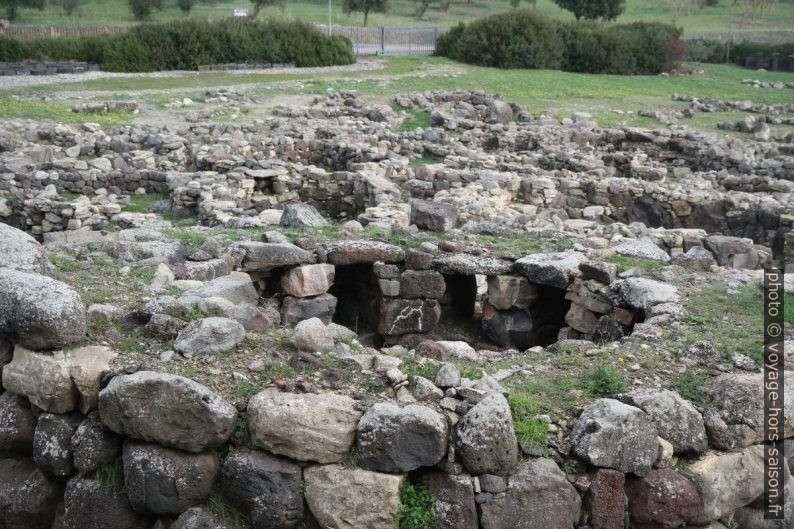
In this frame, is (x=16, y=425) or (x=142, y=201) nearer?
(x=16, y=425)

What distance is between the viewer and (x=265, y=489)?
20.0ft

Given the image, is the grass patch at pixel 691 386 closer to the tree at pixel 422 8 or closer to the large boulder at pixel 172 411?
the large boulder at pixel 172 411

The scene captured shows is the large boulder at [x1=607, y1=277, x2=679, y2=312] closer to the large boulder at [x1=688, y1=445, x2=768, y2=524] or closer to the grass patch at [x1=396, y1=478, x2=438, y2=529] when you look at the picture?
the large boulder at [x1=688, y1=445, x2=768, y2=524]

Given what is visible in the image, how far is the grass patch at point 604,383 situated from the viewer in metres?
6.81

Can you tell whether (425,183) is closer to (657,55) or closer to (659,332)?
(659,332)

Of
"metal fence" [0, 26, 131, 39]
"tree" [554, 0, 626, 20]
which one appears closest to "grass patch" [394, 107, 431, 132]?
"metal fence" [0, 26, 131, 39]

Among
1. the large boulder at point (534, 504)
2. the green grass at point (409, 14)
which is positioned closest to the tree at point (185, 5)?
the green grass at point (409, 14)

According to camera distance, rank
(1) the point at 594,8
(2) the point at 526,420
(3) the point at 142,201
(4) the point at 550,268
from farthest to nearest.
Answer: (1) the point at 594,8, (3) the point at 142,201, (4) the point at 550,268, (2) the point at 526,420

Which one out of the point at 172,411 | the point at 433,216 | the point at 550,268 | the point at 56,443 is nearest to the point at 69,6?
the point at 433,216

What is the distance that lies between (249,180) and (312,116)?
312 inches

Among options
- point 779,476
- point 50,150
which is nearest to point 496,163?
point 50,150

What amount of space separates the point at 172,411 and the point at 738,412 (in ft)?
14.1

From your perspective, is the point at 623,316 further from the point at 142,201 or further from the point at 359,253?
the point at 142,201

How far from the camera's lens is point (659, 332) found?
26.6ft
